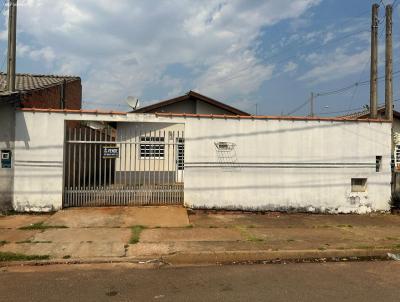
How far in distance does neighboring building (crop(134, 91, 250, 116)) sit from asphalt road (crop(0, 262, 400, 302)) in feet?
40.6

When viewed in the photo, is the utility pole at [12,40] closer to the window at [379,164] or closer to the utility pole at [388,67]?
the window at [379,164]

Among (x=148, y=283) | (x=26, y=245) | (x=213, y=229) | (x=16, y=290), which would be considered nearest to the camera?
(x=16, y=290)

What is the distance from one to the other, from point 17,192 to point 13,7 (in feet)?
16.0

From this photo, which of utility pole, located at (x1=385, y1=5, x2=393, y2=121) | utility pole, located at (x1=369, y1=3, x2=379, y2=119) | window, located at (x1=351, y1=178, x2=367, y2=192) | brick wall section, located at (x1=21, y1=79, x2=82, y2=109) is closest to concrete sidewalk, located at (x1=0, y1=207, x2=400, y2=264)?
window, located at (x1=351, y1=178, x2=367, y2=192)

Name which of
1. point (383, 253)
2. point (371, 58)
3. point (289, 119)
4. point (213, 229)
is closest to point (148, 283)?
point (213, 229)

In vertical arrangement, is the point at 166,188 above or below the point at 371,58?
below

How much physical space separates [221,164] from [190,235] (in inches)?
125

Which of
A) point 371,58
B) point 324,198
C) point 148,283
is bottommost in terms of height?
point 148,283

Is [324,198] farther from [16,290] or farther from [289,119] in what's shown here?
[16,290]

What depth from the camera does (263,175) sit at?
11.1 meters

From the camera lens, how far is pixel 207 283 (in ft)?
18.1

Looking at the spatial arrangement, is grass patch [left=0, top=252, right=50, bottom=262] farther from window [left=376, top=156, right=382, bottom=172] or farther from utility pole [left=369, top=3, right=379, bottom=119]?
utility pole [left=369, top=3, right=379, bottom=119]

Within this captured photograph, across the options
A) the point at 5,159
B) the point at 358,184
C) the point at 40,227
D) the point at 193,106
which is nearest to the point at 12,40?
the point at 5,159

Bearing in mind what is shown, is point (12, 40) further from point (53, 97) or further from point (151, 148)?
point (53, 97)
